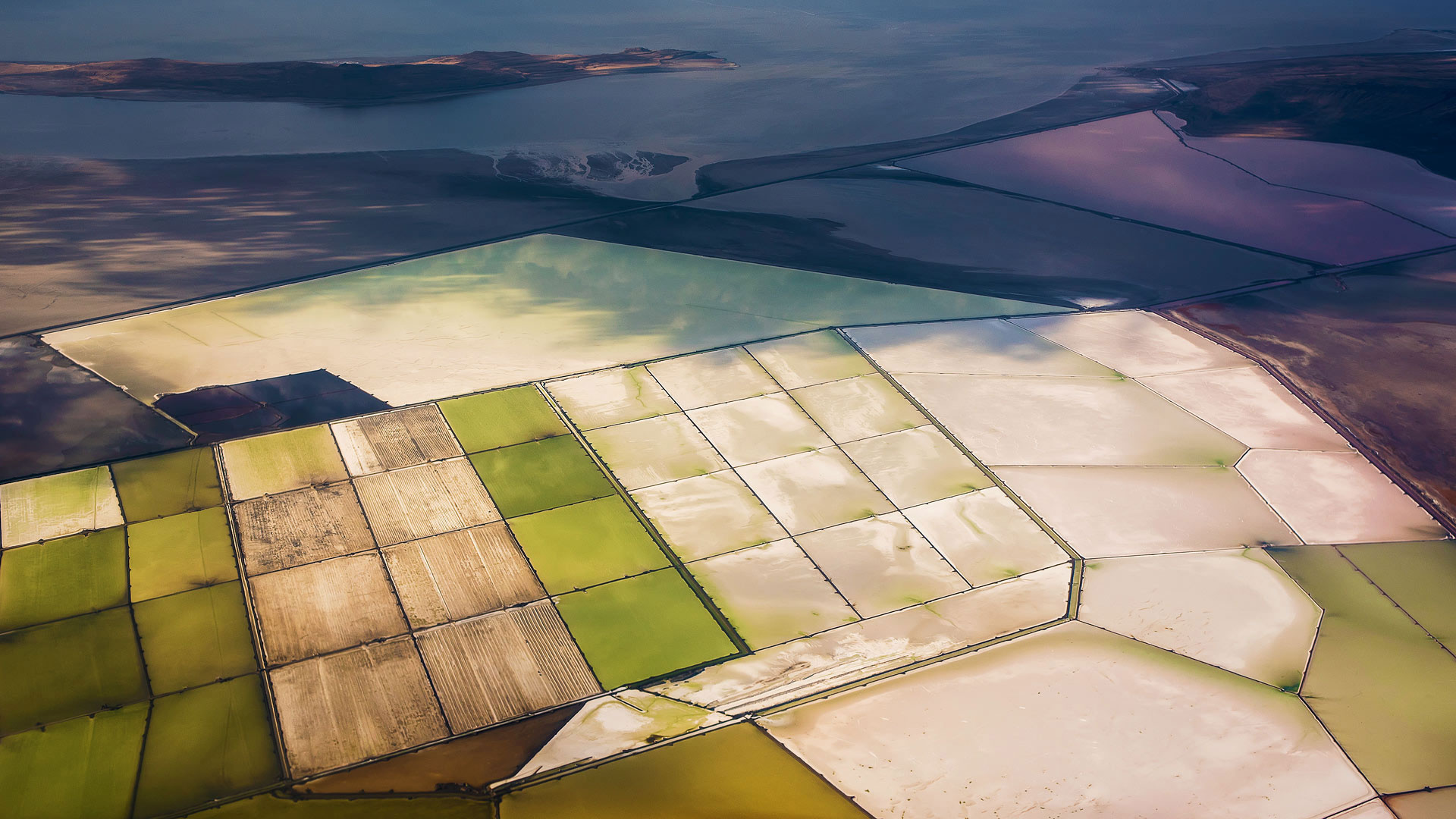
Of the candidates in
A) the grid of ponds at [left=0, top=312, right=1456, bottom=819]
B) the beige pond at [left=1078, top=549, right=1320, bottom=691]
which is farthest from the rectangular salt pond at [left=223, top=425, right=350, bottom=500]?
the beige pond at [left=1078, top=549, right=1320, bottom=691]

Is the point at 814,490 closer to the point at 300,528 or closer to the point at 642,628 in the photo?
the point at 642,628

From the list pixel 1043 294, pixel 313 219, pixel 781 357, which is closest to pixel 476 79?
pixel 313 219

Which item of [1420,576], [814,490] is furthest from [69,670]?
[1420,576]

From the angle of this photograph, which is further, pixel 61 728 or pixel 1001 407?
pixel 1001 407

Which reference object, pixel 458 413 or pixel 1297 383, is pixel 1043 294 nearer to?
pixel 1297 383

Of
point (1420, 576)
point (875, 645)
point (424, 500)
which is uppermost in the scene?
point (424, 500)

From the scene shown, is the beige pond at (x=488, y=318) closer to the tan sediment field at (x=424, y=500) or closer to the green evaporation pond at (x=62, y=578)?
the tan sediment field at (x=424, y=500)
